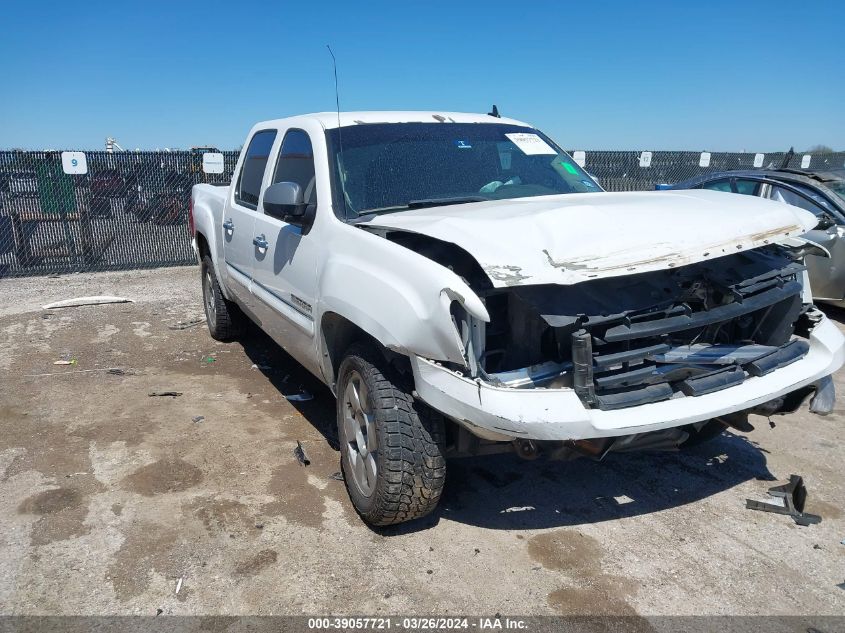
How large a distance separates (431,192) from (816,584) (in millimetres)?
2703

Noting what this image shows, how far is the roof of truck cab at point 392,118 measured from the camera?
166 inches

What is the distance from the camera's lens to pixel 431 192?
12.9 feet

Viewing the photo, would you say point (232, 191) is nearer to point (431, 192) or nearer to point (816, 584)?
point (431, 192)

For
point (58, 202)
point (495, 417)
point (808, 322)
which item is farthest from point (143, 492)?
point (58, 202)

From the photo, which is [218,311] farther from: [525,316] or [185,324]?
[525,316]

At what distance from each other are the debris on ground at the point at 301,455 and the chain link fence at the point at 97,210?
27.8 feet

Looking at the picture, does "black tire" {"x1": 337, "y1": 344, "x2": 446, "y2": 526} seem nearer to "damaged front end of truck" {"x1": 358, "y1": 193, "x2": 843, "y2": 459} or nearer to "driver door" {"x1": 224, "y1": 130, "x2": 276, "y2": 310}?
"damaged front end of truck" {"x1": 358, "y1": 193, "x2": 843, "y2": 459}

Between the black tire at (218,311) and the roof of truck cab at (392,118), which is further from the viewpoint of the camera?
the black tire at (218,311)

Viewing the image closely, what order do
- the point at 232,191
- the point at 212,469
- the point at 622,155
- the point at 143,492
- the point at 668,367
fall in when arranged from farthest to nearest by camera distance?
the point at 622,155 < the point at 232,191 < the point at 212,469 < the point at 143,492 < the point at 668,367

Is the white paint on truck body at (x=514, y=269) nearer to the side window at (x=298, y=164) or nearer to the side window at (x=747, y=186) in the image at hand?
the side window at (x=298, y=164)

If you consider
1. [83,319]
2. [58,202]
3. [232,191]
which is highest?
[232,191]

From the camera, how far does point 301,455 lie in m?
4.15

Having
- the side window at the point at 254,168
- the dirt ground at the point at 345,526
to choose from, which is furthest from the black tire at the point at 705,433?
the side window at the point at 254,168

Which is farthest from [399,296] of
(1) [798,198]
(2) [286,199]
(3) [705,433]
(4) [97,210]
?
(4) [97,210]
